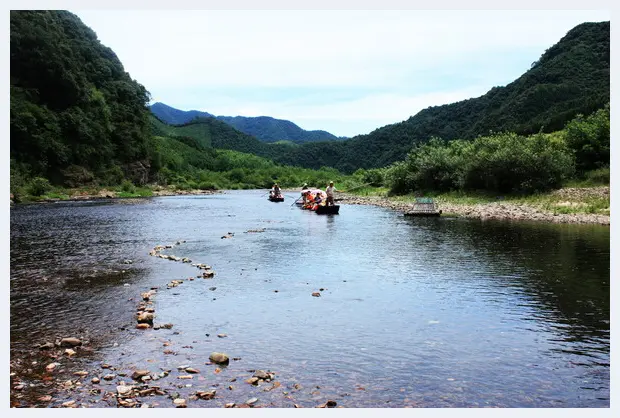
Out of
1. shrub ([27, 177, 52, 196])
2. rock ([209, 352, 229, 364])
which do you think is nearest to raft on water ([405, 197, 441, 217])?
rock ([209, 352, 229, 364])

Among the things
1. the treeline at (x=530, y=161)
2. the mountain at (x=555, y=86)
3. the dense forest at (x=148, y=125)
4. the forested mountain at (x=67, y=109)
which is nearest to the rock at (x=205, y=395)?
the treeline at (x=530, y=161)

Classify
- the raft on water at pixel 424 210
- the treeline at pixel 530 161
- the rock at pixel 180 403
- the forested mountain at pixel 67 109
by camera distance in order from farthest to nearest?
the forested mountain at pixel 67 109 → the treeline at pixel 530 161 → the raft on water at pixel 424 210 → the rock at pixel 180 403

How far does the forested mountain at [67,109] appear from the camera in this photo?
3310 inches

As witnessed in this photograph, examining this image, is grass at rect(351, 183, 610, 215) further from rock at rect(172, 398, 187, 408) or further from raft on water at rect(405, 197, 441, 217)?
rock at rect(172, 398, 187, 408)

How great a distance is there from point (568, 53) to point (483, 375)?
158 meters

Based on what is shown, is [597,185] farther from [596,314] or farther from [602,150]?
[596,314]

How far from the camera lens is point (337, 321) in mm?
13914

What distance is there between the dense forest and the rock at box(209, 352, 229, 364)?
4890 cm

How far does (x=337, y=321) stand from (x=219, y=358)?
4094mm

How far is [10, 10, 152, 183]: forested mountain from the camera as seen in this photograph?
8406 cm

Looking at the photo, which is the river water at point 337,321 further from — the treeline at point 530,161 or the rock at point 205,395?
the treeline at point 530,161

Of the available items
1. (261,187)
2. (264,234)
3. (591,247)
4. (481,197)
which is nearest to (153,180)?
(261,187)

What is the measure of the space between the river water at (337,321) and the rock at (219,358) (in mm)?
168

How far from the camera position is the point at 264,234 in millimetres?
34375
